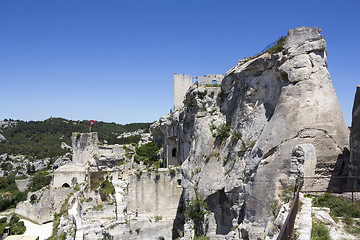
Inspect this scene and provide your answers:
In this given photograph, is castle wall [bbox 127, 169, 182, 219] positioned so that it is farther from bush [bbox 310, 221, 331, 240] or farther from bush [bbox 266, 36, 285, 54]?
bush [bbox 310, 221, 331, 240]

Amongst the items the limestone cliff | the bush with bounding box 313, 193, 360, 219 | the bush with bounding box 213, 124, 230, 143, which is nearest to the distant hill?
the limestone cliff

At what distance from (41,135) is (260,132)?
322ft

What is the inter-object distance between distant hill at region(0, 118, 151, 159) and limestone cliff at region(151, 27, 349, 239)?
55243mm

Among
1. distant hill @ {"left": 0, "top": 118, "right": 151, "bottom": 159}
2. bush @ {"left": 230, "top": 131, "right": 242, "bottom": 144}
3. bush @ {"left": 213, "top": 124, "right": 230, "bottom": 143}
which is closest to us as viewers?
bush @ {"left": 230, "top": 131, "right": 242, "bottom": 144}

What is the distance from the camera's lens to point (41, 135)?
338ft

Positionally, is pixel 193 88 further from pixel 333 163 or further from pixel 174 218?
pixel 333 163

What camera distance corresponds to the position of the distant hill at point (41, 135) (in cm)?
8412

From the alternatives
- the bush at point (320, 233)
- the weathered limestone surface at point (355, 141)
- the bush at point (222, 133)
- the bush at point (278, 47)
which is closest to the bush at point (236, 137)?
the bush at point (222, 133)

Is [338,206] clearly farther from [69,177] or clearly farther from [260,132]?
[69,177]

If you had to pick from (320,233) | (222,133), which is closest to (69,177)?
(222,133)

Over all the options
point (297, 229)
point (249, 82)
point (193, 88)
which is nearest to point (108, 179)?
point (193, 88)

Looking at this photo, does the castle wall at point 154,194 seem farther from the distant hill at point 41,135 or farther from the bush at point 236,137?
the distant hill at point 41,135

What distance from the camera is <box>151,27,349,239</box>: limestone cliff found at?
15539 millimetres

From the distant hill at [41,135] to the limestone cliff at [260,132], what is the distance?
55.2 m
